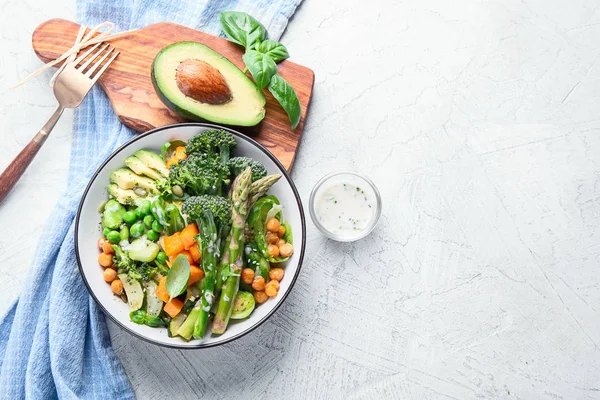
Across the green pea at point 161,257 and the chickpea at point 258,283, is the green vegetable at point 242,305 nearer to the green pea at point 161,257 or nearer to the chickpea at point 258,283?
the chickpea at point 258,283

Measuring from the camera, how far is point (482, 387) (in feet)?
9.93

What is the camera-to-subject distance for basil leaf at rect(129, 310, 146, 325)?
2.67 metres

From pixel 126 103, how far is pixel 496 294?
7.52 feet

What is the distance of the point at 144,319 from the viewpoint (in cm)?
267

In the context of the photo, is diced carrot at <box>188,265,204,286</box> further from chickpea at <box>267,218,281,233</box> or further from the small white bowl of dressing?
the small white bowl of dressing

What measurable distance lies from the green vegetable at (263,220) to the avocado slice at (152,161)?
0.49 metres

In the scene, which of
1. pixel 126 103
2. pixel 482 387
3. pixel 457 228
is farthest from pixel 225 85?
pixel 482 387

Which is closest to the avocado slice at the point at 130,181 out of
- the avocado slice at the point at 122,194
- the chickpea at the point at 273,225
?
the avocado slice at the point at 122,194

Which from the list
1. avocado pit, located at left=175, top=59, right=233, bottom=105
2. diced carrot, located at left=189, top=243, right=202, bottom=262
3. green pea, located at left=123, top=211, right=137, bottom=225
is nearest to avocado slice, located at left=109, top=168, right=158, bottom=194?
green pea, located at left=123, top=211, right=137, bottom=225

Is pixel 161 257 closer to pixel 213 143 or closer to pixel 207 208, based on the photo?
pixel 207 208

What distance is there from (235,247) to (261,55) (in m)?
1.02

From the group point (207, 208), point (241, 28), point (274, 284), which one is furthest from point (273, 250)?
point (241, 28)

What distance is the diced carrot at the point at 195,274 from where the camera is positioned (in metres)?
2.59

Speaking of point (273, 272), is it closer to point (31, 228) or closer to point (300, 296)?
point (300, 296)
